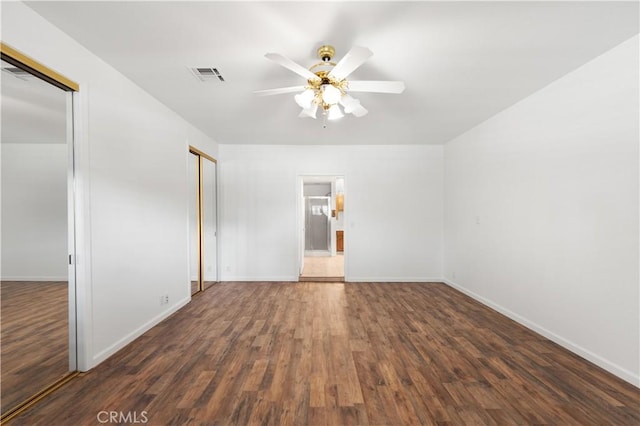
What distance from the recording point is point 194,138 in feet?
13.3

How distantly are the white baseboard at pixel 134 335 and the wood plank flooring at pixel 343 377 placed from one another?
62 millimetres

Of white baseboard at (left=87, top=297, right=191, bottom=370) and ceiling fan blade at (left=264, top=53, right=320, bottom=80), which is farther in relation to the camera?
white baseboard at (left=87, top=297, right=191, bottom=370)

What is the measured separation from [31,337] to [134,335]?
74cm

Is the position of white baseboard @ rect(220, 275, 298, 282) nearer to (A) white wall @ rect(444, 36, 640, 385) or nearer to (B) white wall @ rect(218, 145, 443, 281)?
(B) white wall @ rect(218, 145, 443, 281)

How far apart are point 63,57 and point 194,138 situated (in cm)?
208

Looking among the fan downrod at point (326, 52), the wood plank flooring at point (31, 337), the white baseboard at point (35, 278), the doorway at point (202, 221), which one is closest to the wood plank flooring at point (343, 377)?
the wood plank flooring at point (31, 337)

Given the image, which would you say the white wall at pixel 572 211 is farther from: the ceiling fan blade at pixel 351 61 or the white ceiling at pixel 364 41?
the ceiling fan blade at pixel 351 61

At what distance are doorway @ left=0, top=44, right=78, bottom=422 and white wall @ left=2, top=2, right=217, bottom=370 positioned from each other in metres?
0.09

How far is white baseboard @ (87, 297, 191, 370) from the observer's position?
225 centimetres

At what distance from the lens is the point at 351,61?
177 cm

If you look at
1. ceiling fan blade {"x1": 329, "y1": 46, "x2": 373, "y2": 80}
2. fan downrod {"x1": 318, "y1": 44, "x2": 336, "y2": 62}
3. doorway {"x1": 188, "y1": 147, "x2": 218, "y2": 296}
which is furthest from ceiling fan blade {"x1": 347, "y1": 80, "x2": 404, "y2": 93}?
doorway {"x1": 188, "y1": 147, "x2": 218, "y2": 296}

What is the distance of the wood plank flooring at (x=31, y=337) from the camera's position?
185 centimetres

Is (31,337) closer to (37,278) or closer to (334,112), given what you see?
(37,278)

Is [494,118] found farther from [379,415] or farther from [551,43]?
[379,415]
